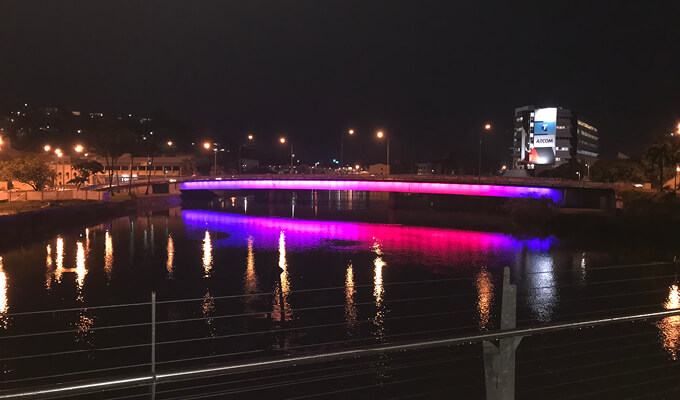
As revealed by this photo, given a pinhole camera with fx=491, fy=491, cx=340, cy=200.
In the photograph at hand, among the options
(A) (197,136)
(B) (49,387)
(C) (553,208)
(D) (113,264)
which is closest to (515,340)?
(B) (49,387)

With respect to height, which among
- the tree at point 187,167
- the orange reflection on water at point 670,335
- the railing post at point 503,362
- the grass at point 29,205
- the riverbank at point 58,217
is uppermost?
the tree at point 187,167

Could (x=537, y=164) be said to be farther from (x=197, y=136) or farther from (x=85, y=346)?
(x=85, y=346)

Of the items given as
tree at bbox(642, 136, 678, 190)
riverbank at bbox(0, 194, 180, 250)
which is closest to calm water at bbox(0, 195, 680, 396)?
riverbank at bbox(0, 194, 180, 250)

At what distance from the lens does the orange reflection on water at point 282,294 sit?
65.2 feet

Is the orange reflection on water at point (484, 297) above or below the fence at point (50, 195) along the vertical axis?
below

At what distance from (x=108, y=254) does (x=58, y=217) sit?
1417 centimetres

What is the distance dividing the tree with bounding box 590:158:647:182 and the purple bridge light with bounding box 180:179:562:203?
10.4 meters

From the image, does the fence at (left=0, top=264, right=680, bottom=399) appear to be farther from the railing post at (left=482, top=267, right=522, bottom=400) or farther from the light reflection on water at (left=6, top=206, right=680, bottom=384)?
the railing post at (left=482, top=267, right=522, bottom=400)

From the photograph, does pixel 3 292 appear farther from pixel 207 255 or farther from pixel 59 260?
pixel 207 255

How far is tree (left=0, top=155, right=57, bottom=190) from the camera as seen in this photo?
160ft

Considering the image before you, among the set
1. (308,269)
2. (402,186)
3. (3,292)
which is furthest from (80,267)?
(402,186)

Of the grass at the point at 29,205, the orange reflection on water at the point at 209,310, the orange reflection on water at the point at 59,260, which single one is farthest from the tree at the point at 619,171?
the grass at the point at 29,205

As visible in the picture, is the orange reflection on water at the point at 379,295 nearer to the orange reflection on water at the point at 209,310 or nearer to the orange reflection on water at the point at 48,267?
the orange reflection on water at the point at 209,310

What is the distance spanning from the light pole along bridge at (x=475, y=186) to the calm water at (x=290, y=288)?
1265 centimetres
